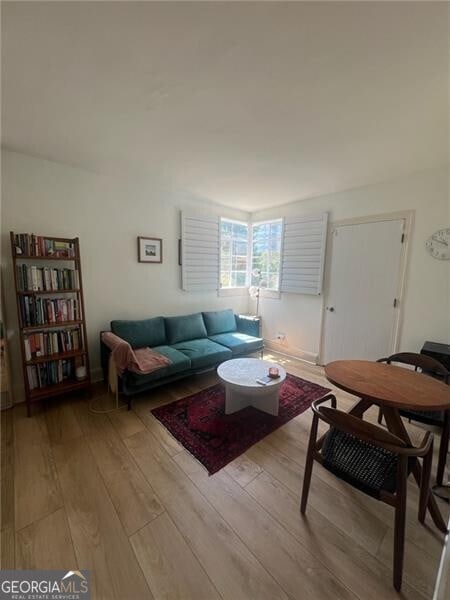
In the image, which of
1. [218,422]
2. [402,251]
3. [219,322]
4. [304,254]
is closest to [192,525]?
[218,422]

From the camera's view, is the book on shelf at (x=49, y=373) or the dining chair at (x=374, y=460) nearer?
the dining chair at (x=374, y=460)

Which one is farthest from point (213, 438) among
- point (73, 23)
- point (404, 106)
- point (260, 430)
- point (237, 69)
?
point (404, 106)

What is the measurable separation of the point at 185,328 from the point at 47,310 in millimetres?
1645

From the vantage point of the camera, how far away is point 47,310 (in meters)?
2.38

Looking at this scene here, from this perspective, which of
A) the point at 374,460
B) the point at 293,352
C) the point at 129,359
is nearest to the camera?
the point at 374,460

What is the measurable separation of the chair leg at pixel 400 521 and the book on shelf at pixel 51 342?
2.87 m

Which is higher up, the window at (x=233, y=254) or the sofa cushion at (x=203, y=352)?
the window at (x=233, y=254)

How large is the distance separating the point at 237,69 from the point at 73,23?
821 mm

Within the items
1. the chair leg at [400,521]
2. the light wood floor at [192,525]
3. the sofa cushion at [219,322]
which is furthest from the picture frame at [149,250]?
the chair leg at [400,521]

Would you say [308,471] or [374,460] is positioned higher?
[374,460]

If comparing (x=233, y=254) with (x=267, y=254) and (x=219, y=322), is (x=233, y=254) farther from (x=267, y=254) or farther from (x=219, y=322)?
(x=219, y=322)

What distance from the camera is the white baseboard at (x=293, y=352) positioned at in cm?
376

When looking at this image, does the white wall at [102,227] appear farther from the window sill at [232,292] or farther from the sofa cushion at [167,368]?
the sofa cushion at [167,368]

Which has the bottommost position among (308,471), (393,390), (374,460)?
(308,471)
